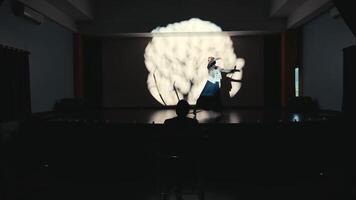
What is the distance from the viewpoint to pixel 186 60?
10.3 metres

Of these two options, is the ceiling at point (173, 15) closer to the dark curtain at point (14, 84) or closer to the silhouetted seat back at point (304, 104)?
the silhouetted seat back at point (304, 104)

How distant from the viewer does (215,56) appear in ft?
33.8

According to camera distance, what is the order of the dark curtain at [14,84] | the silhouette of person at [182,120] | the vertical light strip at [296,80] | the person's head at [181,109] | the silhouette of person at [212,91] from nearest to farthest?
the silhouette of person at [182,120]
the person's head at [181,109]
the dark curtain at [14,84]
the silhouette of person at [212,91]
the vertical light strip at [296,80]

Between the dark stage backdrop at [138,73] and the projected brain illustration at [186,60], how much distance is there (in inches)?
8.8

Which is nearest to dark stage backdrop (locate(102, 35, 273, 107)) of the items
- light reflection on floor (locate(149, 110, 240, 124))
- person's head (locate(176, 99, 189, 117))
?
light reflection on floor (locate(149, 110, 240, 124))

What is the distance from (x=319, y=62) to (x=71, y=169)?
6.05 meters

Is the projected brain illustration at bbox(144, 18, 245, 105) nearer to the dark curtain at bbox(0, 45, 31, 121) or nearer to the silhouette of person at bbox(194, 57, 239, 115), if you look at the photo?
the silhouette of person at bbox(194, 57, 239, 115)

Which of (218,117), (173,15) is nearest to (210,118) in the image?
(218,117)

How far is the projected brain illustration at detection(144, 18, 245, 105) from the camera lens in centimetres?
1030

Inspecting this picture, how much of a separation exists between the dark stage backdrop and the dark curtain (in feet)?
12.8

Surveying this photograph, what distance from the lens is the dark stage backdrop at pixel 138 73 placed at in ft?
34.0

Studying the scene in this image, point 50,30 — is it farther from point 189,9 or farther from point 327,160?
point 327,160

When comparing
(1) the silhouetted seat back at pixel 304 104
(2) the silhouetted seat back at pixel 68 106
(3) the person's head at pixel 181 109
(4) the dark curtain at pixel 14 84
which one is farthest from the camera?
(2) the silhouetted seat back at pixel 68 106

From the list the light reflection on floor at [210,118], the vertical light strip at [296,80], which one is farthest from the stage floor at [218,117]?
the vertical light strip at [296,80]
